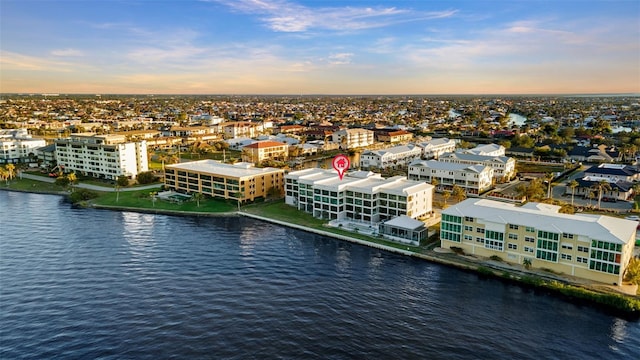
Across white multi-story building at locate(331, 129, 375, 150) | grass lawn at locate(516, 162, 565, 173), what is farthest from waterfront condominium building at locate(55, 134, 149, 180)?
grass lawn at locate(516, 162, 565, 173)

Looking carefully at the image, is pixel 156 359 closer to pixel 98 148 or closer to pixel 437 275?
pixel 437 275

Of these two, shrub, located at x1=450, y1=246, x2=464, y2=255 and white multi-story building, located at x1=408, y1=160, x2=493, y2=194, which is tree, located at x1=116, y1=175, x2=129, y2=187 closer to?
white multi-story building, located at x1=408, y1=160, x2=493, y2=194

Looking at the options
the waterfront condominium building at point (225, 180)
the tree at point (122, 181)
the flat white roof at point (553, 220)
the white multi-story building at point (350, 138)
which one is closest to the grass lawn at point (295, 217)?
the waterfront condominium building at point (225, 180)

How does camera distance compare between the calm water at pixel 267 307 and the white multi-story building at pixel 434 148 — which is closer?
the calm water at pixel 267 307

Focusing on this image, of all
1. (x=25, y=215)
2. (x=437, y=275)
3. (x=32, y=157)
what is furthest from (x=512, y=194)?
(x=32, y=157)

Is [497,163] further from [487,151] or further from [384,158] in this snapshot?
[384,158]

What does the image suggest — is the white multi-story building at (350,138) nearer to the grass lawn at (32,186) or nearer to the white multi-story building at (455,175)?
the white multi-story building at (455,175)
